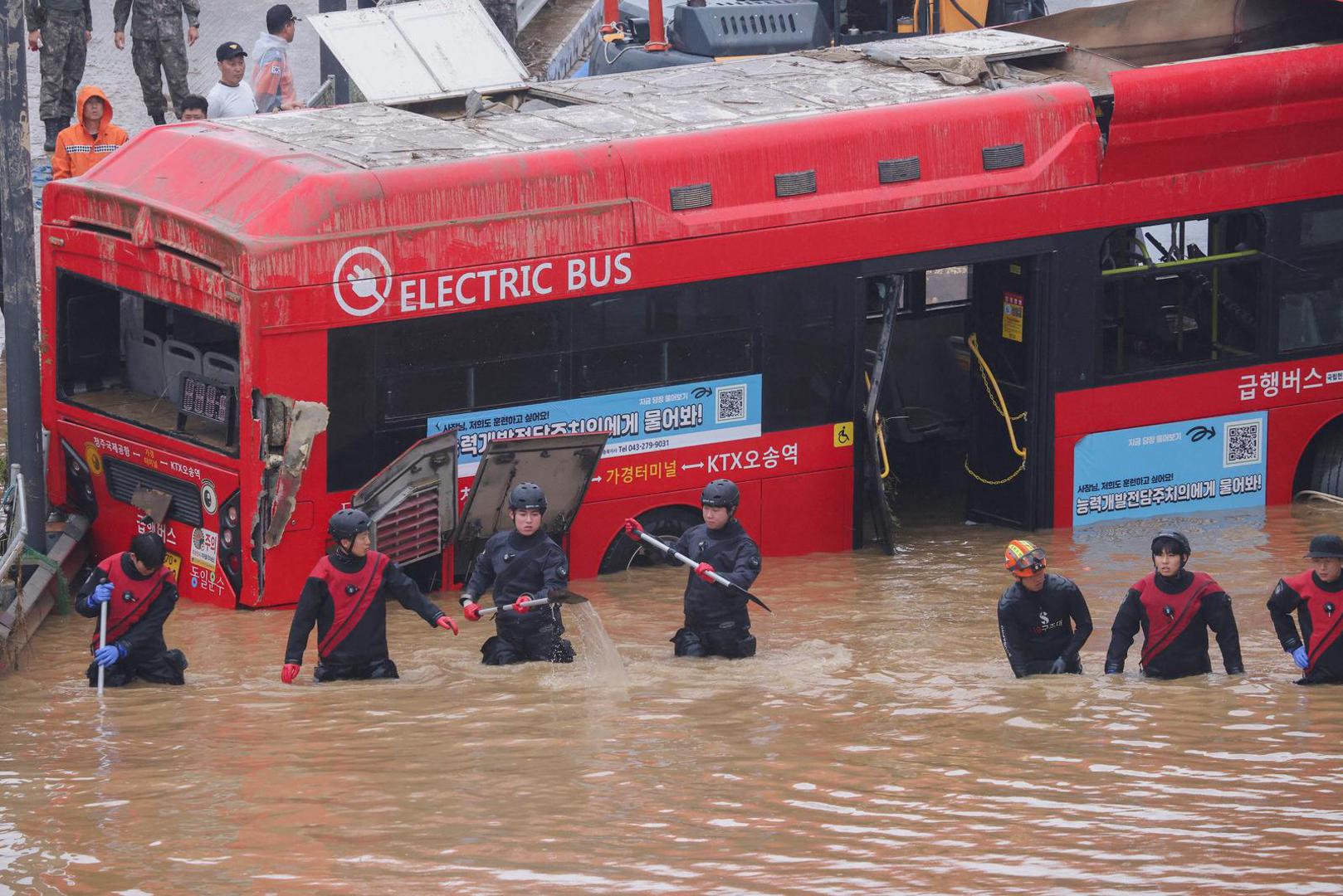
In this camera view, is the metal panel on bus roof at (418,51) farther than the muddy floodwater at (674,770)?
Yes

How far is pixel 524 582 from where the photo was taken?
1134 centimetres

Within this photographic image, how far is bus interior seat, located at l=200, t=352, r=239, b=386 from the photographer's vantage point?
12.6 meters

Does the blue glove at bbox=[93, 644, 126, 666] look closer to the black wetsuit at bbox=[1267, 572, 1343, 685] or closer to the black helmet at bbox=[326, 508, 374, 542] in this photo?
the black helmet at bbox=[326, 508, 374, 542]

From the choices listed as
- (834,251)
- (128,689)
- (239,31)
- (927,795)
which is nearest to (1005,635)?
(927,795)

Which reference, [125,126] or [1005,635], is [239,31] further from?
[1005,635]

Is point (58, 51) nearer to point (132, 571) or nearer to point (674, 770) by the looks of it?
point (132, 571)

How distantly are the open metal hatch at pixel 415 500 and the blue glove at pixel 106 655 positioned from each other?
5.76 feet

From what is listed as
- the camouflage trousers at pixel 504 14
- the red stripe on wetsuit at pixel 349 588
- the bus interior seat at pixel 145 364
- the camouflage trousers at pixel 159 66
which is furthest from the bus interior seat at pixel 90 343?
the camouflage trousers at pixel 504 14

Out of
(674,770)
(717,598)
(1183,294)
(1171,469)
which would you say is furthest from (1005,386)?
(674,770)

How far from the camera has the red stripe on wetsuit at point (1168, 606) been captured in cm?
1065

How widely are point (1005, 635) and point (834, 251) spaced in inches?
127

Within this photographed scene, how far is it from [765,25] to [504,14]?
4.02 metres

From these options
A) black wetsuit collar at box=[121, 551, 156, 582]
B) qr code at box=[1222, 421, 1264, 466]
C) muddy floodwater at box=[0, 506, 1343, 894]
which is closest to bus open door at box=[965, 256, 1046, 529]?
qr code at box=[1222, 421, 1264, 466]

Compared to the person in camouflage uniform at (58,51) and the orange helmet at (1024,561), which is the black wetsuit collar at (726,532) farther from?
the person in camouflage uniform at (58,51)
